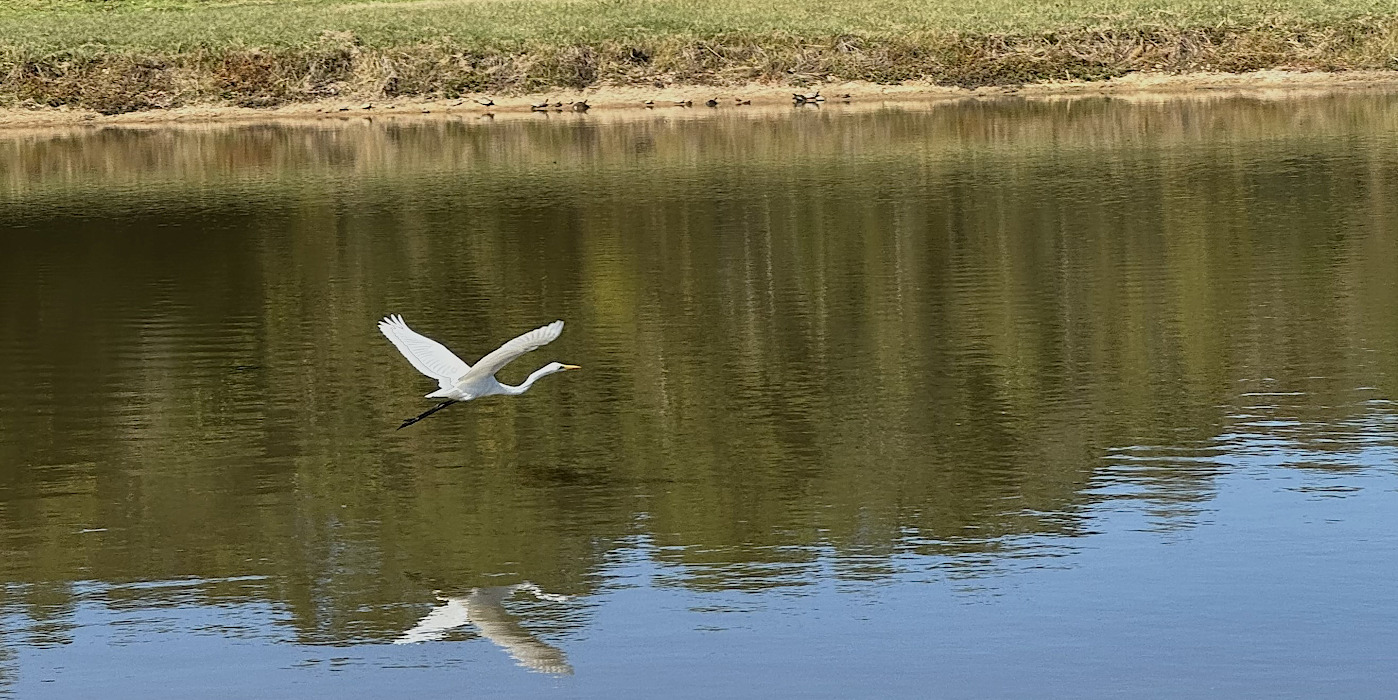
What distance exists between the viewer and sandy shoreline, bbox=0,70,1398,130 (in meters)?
58.8

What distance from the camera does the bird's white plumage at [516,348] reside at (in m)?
13.3

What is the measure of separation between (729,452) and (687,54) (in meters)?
44.9

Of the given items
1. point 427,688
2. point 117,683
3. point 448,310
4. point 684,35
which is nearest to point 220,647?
point 117,683

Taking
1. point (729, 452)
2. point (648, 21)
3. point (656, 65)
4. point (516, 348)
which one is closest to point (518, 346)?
point (516, 348)

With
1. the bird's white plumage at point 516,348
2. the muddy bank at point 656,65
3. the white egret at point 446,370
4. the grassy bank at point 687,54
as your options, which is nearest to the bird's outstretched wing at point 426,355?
the white egret at point 446,370

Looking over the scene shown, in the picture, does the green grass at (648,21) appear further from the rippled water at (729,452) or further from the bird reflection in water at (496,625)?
the bird reflection in water at (496,625)

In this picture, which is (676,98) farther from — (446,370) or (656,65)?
(446,370)

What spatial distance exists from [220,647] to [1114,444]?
7621mm

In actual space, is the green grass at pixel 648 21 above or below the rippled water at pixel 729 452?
above

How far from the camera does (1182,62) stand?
198 feet

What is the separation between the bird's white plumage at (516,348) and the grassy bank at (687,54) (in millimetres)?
45760

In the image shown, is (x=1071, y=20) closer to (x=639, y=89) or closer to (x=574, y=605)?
(x=639, y=89)

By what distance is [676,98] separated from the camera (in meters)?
59.5

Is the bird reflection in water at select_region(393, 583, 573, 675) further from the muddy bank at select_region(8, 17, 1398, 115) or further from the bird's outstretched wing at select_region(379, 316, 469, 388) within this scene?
the muddy bank at select_region(8, 17, 1398, 115)
